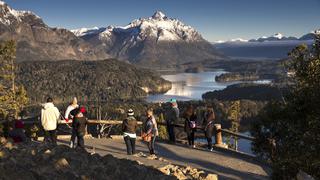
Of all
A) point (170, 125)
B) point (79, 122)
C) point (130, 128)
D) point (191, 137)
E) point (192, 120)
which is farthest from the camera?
point (170, 125)

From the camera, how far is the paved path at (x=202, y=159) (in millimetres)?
17875

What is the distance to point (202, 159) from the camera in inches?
811

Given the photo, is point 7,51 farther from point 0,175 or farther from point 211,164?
point 0,175

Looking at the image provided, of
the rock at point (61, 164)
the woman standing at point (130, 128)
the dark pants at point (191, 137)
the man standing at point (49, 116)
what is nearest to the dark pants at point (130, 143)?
the woman standing at point (130, 128)

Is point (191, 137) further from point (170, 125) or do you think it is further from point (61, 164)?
point (61, 164)

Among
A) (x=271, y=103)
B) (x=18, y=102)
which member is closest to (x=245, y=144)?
(x=18, y=102)

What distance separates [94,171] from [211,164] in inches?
295

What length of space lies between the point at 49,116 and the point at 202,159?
6.58m

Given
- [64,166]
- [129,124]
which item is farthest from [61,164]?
[129,124]

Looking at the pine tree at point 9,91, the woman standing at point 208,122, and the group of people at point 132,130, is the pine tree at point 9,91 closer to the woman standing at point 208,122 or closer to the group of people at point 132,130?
the woman standing at point 208,122

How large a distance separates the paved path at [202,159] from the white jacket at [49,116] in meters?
2.37

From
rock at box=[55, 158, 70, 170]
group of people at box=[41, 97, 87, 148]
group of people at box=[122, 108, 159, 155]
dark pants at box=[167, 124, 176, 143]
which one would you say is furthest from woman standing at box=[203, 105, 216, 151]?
rock at box=[55, 158, 70, 170]

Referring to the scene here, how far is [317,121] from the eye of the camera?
11.6 metres

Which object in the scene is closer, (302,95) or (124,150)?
(302,95)
